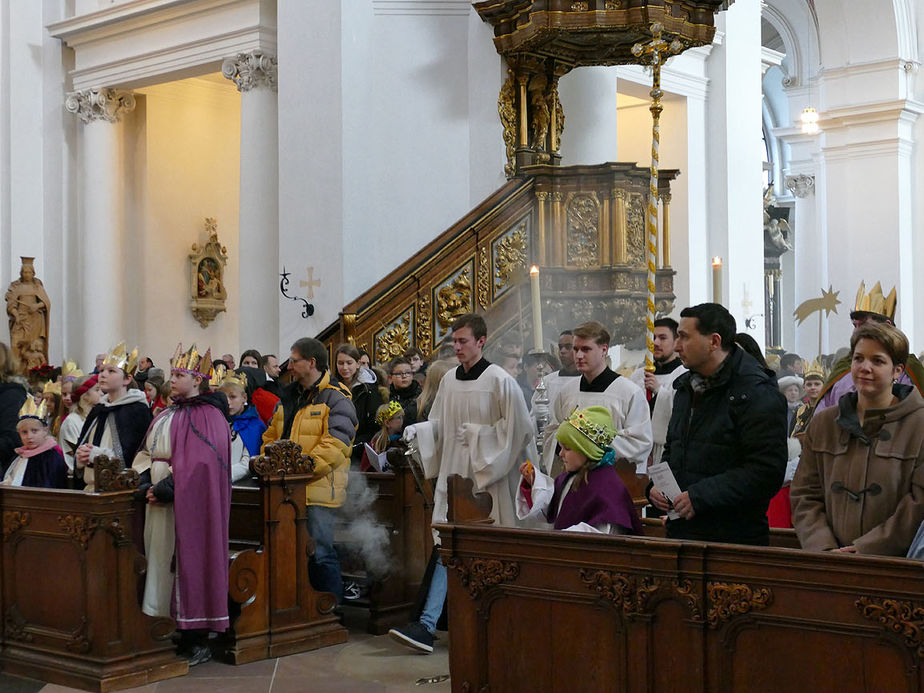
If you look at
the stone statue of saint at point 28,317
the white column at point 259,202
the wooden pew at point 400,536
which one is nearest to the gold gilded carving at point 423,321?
the white column at point 259,202

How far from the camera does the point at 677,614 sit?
4527mm

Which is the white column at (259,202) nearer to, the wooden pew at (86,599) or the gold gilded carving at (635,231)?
the gold gilded carving at (635,231)

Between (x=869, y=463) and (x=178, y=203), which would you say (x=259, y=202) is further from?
(x=869, y=463)

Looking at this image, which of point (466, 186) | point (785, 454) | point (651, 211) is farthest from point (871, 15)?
point (785, 454)

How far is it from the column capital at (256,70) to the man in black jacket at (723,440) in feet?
35.2

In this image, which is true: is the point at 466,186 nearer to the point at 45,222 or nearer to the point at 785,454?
the point at 45,222

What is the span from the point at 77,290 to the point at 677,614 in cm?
1470

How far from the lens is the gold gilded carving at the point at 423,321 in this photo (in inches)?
484

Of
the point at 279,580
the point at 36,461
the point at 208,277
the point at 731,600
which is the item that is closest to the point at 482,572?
the point at 731,600

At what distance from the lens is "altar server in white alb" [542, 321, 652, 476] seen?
630cm

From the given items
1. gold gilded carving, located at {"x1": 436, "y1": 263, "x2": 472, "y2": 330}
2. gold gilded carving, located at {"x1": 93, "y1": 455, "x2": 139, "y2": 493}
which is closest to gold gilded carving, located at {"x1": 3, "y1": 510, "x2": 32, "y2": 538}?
gold gilded carving, located at {"x1": 93, "y1": 455, "x2": 139, "y2": 493}

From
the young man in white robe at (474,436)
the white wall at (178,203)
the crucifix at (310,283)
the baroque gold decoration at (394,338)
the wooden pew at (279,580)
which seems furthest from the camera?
the white wall at (178,203)

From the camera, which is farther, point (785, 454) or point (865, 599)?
point (785, 454)

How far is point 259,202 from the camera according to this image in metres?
14.6
